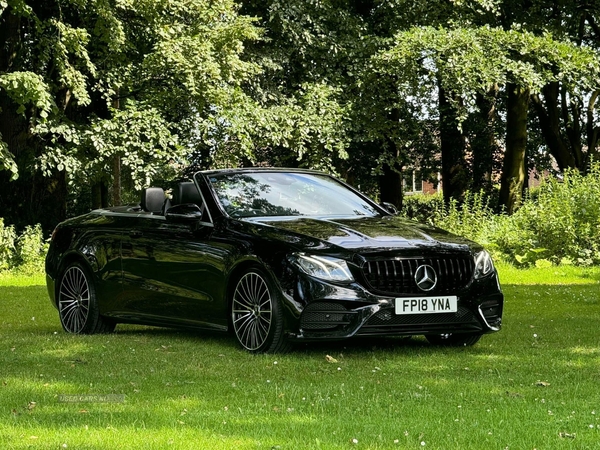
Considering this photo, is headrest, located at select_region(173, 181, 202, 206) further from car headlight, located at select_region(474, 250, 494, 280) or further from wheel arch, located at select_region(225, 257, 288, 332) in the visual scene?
car headlight, located at select_region(474, 250, 494, 280)

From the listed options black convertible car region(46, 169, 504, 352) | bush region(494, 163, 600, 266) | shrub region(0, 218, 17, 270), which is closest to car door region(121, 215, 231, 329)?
black convertible car region(46, 169, 504, 352)

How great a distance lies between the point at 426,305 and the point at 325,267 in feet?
3.01

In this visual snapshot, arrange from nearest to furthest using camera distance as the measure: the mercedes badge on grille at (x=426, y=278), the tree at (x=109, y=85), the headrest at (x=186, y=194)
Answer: the mercedes badge on grille at (x=426, y=278) < the headrest at (x=186, y=194) < the tree at (x=109, y=85)

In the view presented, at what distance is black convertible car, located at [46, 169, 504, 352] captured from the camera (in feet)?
29.5

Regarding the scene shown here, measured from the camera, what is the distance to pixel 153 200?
10984 mm

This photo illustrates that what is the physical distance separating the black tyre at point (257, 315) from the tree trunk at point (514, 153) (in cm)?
1958

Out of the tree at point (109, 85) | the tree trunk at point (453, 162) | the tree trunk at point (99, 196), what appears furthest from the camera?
the tree trunk at point (453, 162)

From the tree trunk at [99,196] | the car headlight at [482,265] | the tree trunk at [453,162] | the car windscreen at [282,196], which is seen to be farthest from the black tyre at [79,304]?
the tree trunk at [453,162]

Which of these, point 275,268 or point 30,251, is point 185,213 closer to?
point 275,268

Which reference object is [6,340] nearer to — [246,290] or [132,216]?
[132,216]

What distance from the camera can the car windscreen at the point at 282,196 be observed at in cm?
1027

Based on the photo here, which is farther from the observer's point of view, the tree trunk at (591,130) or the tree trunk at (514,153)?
the tree trunk at (591,130)

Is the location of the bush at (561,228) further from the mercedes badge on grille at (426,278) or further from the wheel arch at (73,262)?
the mercedes badge on grille at (426,278)

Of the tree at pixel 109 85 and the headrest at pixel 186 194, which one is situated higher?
the tree at pixel 109 85
